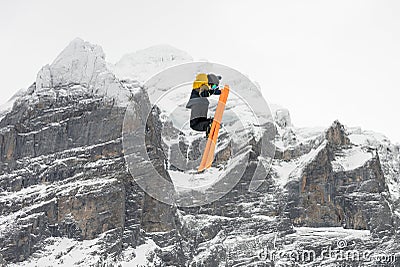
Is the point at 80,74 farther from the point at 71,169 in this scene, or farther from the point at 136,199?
the point at 136,199

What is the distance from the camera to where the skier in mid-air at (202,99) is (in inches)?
569

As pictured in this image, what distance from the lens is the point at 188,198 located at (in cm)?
16675

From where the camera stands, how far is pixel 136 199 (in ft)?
493

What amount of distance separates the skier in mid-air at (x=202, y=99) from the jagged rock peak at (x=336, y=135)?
579ft

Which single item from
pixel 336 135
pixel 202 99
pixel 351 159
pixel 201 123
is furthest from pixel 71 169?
pixel 202 99

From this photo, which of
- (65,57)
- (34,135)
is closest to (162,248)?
(34,135)

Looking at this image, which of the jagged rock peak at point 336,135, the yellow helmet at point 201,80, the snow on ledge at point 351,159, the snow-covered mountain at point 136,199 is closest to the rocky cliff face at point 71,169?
the snow-covered mountain at point 136,199

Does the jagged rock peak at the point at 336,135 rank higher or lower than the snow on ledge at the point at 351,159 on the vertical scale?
higher

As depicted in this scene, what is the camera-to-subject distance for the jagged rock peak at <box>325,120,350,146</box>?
619ft

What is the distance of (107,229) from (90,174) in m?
15.1

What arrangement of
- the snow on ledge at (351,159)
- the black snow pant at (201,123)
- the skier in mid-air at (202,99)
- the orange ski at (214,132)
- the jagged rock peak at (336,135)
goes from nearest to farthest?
the orange ski at (214,132), the skier in mid-air at (202,99), the black snow pant at (201,123), the snow on ledge at (351,159), the jagged rock peak at (336,135)

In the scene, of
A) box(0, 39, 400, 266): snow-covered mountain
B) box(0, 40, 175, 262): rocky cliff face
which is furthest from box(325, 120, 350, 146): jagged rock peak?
box(0, 40, 175, 262): rocky cliff face

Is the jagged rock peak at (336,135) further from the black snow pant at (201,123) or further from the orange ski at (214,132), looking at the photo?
the orange ski at (214,132)

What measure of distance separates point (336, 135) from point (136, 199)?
71891 mm
